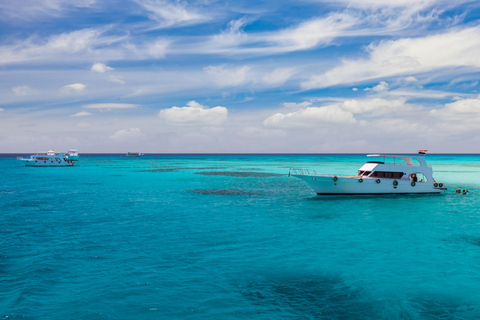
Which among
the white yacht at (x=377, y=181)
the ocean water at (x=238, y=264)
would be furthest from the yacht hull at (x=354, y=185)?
the ocean water at (x=238, y=264)

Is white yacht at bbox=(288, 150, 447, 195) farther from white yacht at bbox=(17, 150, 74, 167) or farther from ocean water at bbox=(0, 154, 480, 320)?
white yacht at bbox=(17, 150, 74, 167)

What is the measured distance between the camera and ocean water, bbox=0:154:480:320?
1332 cm

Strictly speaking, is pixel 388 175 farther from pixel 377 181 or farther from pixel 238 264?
pixel 238 264

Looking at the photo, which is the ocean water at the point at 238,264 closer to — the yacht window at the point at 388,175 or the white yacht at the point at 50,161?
the yacht window at the point at 388,175

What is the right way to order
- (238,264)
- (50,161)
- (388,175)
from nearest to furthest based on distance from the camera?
(238,264) < (388,175) < (50,161)

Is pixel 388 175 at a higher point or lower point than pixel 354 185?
higher

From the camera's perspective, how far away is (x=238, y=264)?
59.6ft

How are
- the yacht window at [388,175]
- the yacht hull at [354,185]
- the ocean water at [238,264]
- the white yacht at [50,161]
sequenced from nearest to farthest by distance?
1. the ocean water at [238,264]
2. the yacht hull at [354,185]
3. the yacht window at [388,175]
4. the white yacht at [50,161]

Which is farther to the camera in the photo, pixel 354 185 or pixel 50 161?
pixel 50 161

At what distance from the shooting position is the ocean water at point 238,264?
13.3 metres

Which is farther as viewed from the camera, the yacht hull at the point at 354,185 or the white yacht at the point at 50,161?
the white yacht at the point at 50,161

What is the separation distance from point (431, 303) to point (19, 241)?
942 inches

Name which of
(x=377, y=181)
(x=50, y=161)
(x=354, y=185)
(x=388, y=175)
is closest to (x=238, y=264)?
(x=354, y=185)

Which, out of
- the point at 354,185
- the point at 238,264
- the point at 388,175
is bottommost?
the point at 238,264
